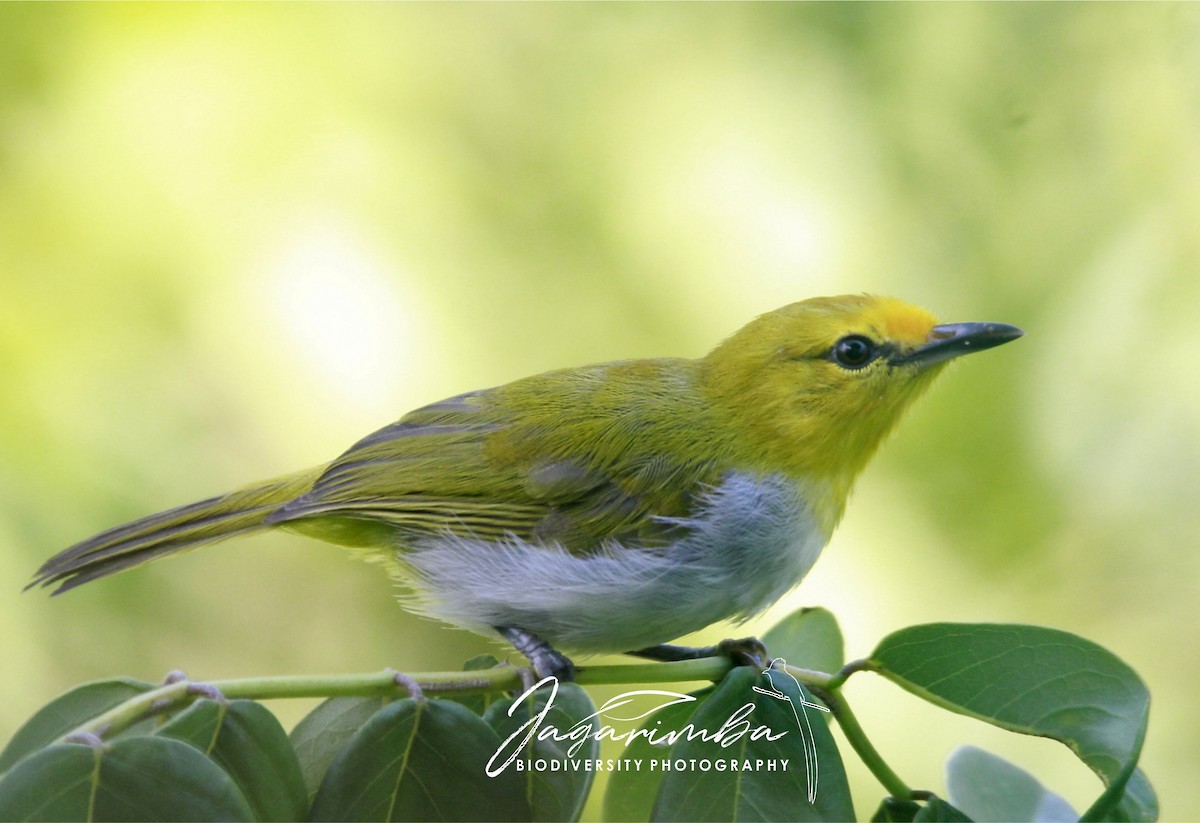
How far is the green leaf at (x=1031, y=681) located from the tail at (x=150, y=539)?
146 cm

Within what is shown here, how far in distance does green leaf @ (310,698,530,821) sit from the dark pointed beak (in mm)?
1325

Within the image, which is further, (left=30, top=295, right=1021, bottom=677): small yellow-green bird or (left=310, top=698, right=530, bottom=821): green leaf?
(left=30, top=295, right=1021, bottom=677): small yellow-green bird

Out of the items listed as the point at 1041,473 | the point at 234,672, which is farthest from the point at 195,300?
the point at 1041,473

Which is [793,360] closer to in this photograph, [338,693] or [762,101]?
[338,693]

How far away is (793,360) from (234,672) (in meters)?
2.55

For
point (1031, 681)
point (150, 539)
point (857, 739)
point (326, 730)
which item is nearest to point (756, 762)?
point (857, 739)

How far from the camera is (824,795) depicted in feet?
5.73

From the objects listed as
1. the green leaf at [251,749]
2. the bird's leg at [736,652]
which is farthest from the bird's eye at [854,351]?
the green leaf at [251,749]

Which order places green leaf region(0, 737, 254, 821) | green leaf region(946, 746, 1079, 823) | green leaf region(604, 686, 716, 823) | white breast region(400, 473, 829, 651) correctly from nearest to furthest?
green leaf region(0, 737, 254, 821), green leaf region(604, 686, 716, 823), green leaf region(946, 746, 1079, 823), white breast region(400, 473, 829, 651)

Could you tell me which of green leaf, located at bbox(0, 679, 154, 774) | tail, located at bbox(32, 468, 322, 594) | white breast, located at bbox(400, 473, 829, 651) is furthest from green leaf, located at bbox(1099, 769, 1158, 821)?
tail, located at bbox(32, 468, 322, 594)

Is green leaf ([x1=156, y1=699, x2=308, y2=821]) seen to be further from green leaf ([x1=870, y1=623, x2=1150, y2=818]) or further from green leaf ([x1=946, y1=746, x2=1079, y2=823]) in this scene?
green leaf ([x1=946, y1=746, x2=1079, y2=823])

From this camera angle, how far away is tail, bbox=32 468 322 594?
101 inches

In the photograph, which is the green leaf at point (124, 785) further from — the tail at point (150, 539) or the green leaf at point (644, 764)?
the tail at point (150, 539)

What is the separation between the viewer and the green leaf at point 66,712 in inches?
69.7
